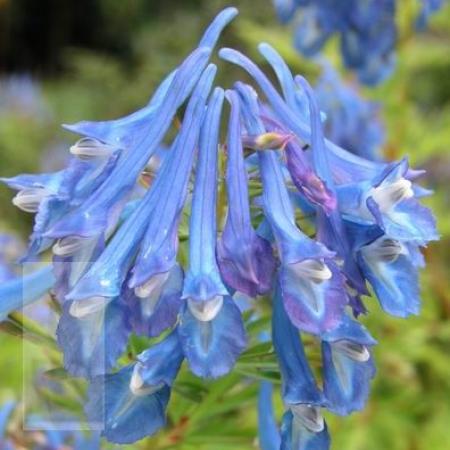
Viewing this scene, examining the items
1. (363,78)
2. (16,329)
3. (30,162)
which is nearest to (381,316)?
(363,78)

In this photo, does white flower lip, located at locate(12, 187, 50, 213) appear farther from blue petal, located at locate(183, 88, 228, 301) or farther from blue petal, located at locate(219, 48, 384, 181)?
blue petal, located at locate(219, 48, 384, 181)

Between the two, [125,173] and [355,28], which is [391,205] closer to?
[125,173]

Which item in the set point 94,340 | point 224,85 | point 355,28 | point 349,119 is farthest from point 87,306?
point 224,85

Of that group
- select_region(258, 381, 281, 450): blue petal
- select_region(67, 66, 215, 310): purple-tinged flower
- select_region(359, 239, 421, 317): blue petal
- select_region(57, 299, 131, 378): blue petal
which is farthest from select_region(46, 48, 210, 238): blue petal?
select_region(258, 381, 281, 450): blue petal

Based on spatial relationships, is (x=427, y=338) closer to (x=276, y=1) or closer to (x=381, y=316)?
(x=381, y=316)

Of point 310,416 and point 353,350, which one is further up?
point 353,350

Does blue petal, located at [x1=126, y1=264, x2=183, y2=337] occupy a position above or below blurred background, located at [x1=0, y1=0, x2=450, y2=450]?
above
